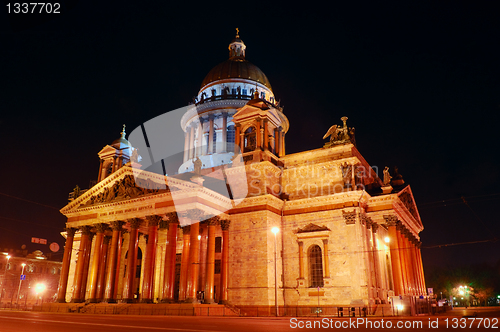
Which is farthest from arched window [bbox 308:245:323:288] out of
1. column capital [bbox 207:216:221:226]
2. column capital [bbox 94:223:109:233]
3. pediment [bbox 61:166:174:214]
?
column capital [bbox 94:223:109:233]

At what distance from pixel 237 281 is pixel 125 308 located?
9.14 metres

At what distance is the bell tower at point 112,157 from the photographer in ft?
153

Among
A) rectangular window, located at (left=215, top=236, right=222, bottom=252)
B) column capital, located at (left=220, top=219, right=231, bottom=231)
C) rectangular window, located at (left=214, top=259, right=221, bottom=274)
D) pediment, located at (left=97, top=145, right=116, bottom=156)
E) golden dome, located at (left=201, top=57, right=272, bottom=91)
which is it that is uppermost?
golden dome, located at (left=201, top=57, right=272, bottom=91)

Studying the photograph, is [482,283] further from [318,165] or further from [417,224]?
[318,165]

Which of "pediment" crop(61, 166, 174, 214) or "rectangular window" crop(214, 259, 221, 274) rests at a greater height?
"pediment" crop(61, 166, 174, 214)

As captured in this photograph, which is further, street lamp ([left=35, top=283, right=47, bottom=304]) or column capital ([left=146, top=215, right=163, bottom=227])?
street lamp ([left=35, top=283, right=47, bottom=304])

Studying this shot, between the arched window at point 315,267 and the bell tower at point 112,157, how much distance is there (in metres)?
25.8

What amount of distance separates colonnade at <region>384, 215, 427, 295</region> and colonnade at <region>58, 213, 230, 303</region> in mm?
14251

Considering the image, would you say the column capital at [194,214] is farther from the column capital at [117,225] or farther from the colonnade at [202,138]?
the colonnade at [202,138]

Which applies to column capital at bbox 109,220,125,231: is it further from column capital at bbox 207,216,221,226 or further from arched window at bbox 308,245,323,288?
arched window at bbox 308,245,323,288

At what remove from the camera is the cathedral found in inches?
1246

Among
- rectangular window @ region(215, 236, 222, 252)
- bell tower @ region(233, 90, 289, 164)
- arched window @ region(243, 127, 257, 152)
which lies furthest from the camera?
arched window @ region(243, 127, 257, 152)

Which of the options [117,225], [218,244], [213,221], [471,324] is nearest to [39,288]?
[117,225]

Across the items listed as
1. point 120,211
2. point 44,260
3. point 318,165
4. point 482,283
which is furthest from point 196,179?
point 482,283
